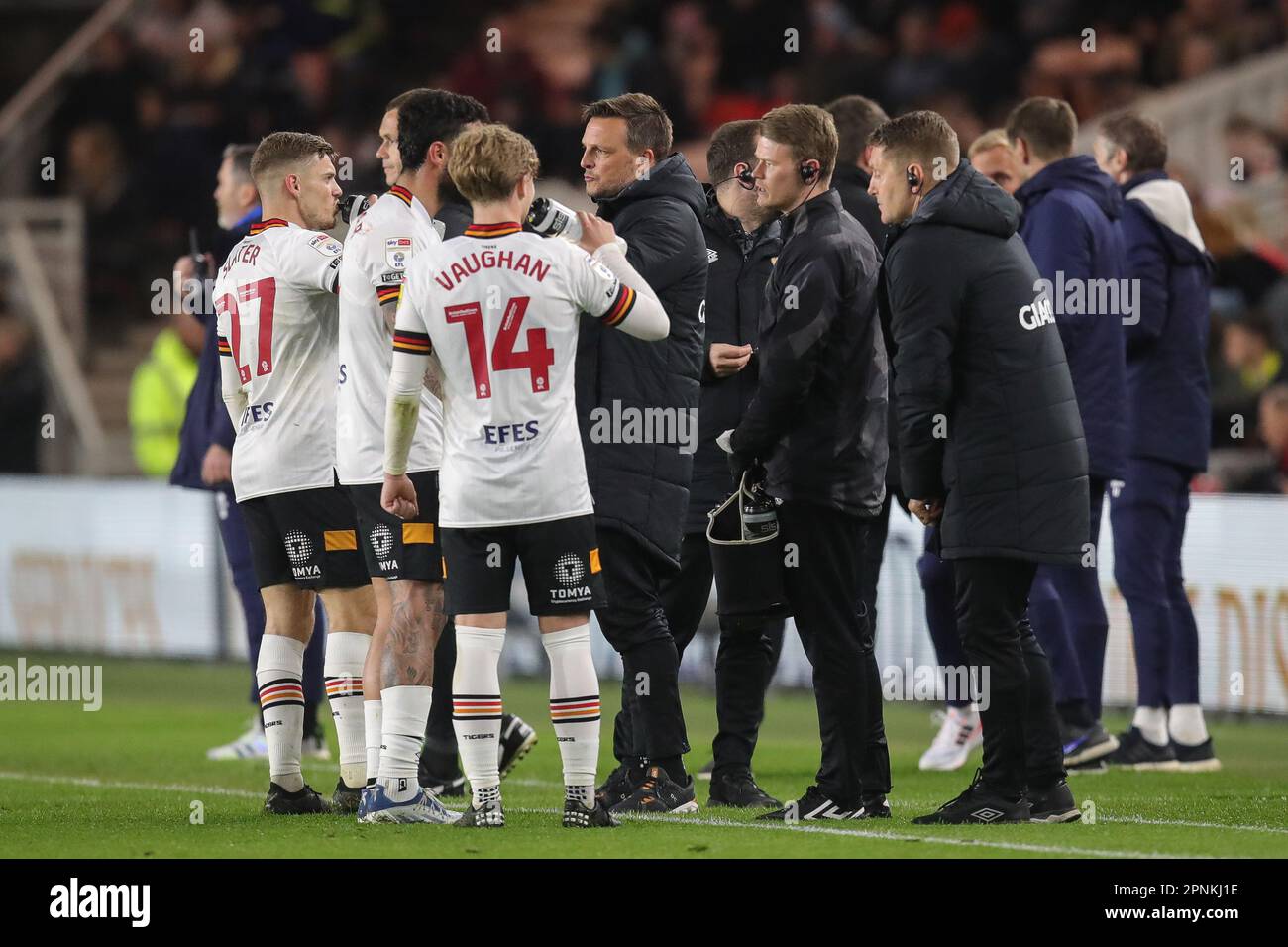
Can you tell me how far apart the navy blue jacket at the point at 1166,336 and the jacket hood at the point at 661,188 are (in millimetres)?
2605

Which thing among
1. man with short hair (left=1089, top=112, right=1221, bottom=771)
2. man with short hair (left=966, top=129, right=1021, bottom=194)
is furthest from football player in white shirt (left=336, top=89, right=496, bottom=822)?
man with short hair (left=1089, top=112, right=1221, bottom=771)

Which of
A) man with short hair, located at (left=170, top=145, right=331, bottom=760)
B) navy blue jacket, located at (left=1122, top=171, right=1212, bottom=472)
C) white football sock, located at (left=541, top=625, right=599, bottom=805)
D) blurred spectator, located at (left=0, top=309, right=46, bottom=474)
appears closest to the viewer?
white football sock, located at (left=541, top=625, right=599, bottom=805)

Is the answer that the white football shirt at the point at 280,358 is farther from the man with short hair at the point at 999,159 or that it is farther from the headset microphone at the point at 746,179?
the man with short hair at the point at 999,159

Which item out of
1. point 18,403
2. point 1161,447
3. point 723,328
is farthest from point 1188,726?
point 18,403

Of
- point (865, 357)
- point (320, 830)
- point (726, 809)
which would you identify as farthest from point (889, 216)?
point (320, 830)

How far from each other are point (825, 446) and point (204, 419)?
393cm

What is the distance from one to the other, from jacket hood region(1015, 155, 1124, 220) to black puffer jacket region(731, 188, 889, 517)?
228cm

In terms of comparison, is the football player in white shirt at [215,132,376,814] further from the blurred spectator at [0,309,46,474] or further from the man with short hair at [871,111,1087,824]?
the blurred spectator at [0,309,46,474]

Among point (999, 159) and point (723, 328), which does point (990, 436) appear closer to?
point (723, 328)

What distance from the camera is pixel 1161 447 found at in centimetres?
873

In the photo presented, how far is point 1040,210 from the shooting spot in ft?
27.9

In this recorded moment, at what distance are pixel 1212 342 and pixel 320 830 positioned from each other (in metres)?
9.24

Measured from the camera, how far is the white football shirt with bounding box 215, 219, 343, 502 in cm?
668

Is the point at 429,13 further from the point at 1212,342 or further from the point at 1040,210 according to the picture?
the point at 1040,210
